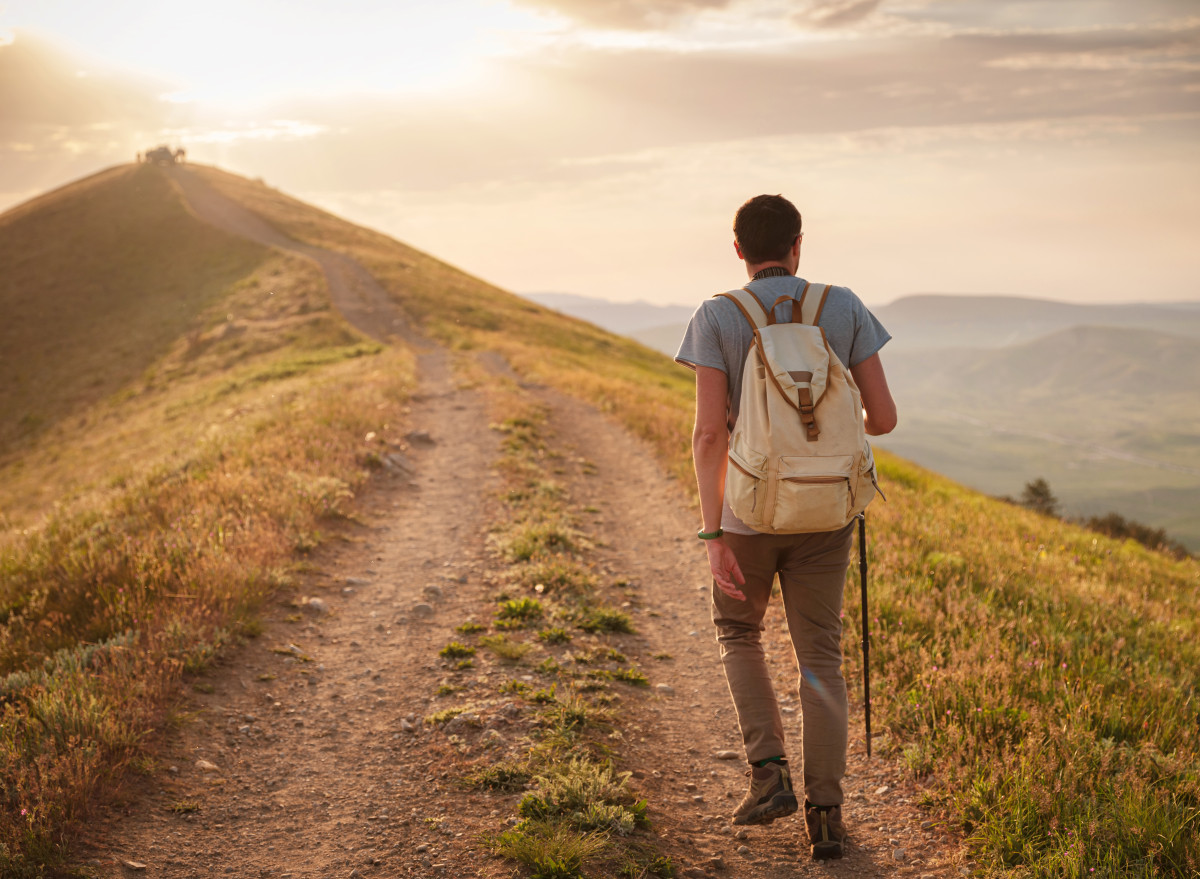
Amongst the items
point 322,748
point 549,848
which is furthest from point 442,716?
point 549,848

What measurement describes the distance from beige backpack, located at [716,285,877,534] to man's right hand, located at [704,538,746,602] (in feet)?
0.89

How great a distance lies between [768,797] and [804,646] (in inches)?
30.9

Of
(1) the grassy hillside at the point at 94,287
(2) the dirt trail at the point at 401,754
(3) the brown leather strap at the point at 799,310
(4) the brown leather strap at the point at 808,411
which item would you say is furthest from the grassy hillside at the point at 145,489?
(3) the brown leather strap at the point at 799,310

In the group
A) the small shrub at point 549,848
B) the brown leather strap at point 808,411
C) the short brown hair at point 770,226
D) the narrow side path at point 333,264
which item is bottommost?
the small shrub at point 549,848

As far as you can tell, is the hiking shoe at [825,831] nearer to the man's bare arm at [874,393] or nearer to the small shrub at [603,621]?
the man's bare arm at [874,393]

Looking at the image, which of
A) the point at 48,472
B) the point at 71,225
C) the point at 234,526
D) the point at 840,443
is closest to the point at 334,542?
the point at 234,526

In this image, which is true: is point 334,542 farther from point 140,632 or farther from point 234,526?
point 140,632

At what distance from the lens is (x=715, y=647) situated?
22.9ft

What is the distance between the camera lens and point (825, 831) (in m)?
3.80

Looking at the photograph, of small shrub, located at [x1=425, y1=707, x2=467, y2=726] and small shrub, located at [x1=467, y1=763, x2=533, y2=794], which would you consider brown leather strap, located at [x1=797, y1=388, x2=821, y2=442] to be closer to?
small shrub, located at [x1=467, y1=763, x2=533, y2=794]

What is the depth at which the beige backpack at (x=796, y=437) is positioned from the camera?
3402mm

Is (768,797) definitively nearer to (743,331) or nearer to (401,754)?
(743,331)

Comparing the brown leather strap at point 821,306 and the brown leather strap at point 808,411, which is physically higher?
the brown leather strap at point 821,306

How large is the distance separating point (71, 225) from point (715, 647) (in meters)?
75.8
